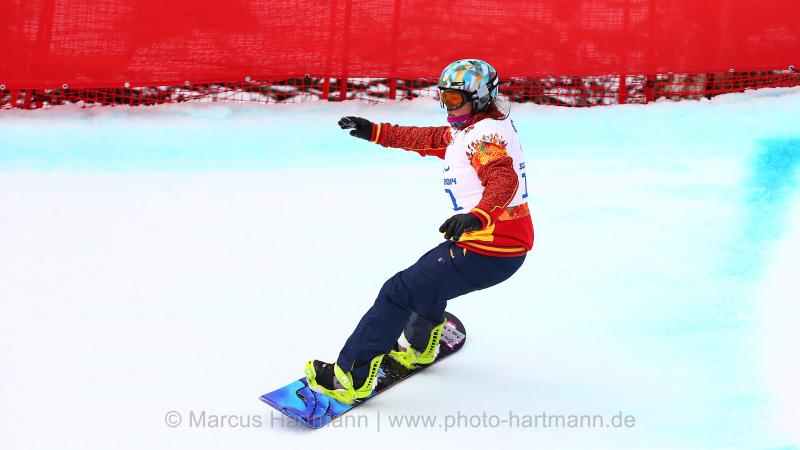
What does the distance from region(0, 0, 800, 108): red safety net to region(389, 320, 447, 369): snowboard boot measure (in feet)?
11.3

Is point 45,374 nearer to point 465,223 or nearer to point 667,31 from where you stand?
point 465,223

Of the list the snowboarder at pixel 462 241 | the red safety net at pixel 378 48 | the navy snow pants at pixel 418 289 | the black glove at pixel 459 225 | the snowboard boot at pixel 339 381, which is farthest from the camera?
the red safety net at pixel 378 48

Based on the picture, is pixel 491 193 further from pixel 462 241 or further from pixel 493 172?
pixel 462 241

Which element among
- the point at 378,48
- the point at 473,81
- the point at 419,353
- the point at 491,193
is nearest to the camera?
the point at 491,193

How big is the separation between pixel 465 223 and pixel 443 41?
14.3 feet

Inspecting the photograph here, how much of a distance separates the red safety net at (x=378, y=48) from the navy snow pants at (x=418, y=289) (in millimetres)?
3736

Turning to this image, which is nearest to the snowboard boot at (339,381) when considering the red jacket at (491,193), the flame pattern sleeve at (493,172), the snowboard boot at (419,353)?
the snowboard boot at (419,353)

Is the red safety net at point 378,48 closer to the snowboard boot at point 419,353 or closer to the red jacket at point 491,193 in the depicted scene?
the red jacket at point 491,193

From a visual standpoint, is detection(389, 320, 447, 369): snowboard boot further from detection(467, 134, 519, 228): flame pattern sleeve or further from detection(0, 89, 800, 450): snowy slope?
detection(467, 134, 519, 228): flame pattern sleeve

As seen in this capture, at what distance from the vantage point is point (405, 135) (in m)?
4.42

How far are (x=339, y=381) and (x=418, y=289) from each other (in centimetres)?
53

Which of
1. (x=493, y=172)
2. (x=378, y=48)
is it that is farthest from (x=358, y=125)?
(x=378, y=48)

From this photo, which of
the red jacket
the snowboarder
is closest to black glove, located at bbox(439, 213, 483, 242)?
the red jacket

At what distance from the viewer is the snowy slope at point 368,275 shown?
161 inches
